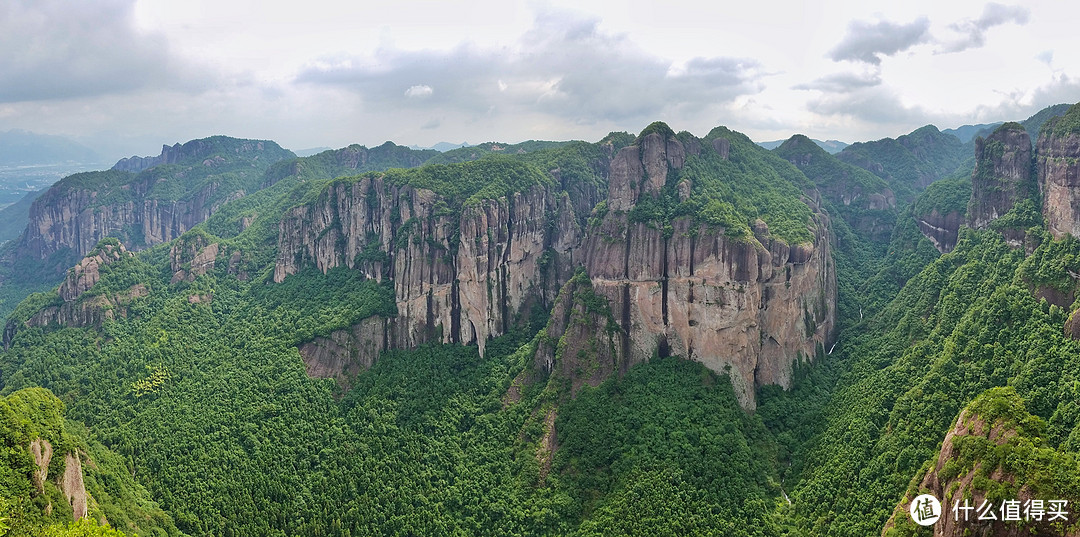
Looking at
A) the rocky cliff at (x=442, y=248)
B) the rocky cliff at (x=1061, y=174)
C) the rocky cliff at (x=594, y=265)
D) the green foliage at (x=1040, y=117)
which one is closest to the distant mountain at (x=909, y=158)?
the green foliage at (x=1040, y=117)

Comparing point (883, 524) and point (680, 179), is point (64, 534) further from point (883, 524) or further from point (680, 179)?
point (680, 179)

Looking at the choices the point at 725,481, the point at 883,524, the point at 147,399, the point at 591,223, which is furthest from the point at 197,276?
the point at 883,524

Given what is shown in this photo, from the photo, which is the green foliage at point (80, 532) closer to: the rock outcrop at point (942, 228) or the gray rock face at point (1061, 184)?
the gray rock face at point (1061, 184)

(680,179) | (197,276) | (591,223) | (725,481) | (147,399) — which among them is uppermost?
(680,179)

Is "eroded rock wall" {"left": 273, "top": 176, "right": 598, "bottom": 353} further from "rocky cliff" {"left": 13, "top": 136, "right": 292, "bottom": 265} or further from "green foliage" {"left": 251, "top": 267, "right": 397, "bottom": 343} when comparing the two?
"rocky cliff" {"left": 13, "top": 136, "right": 292, "bottom": 265}

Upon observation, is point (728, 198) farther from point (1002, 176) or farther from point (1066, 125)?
point (1066, 125)

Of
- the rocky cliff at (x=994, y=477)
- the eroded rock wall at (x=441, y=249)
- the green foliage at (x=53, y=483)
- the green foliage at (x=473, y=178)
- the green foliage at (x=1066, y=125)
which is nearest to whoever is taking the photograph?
the rocky cliff at (x=994, y=477)
